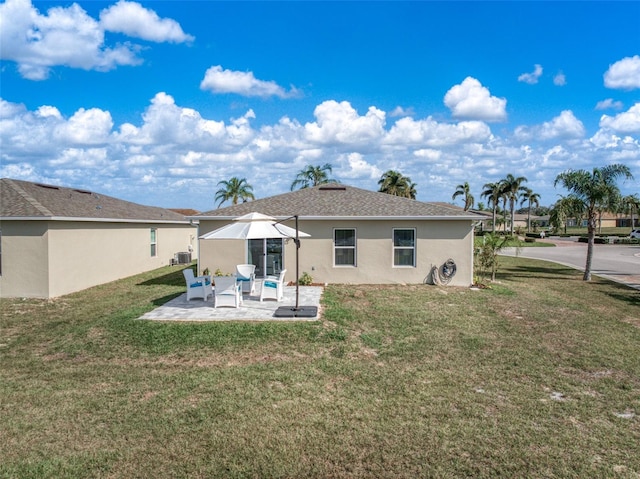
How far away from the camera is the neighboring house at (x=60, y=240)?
14.0m

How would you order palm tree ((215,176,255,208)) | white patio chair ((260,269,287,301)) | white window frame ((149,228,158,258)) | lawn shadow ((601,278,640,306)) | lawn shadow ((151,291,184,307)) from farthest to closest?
1. palm tree ((215,176,255,208))
2. white window frame ((149,228,158,258))
3. lawn shadow ((601,278,640,306))
4. lawn shadow ((151,291,184,307))
5. white patio chair ((260,269,287,301))

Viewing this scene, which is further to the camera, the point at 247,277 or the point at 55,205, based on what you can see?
the point at 55,205

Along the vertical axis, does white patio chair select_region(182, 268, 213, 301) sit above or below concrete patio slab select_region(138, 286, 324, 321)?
above

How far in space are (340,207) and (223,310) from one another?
7.06 m

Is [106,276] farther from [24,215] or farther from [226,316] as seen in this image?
[226,316]

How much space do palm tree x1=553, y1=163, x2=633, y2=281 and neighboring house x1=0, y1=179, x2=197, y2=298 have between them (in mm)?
20578

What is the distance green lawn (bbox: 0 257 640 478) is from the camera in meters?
4.75

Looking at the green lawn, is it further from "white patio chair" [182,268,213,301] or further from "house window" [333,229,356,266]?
"house window" [333,229,356,266]

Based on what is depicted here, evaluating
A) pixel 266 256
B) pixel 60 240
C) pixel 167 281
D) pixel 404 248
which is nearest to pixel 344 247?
pixel 404 248

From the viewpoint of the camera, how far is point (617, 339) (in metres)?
9.62

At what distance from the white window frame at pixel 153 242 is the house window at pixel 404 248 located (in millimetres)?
13772

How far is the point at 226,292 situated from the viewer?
36.3 feet

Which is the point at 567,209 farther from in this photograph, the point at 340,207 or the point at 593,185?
the point at 340,207

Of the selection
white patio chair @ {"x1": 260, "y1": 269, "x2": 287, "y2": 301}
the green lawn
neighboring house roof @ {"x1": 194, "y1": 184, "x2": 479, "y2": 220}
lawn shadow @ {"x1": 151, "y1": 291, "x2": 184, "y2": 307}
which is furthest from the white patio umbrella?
neighboring house roof @ {"x1": 194, "y1": 184, "x2": 479, "y2": 220}
